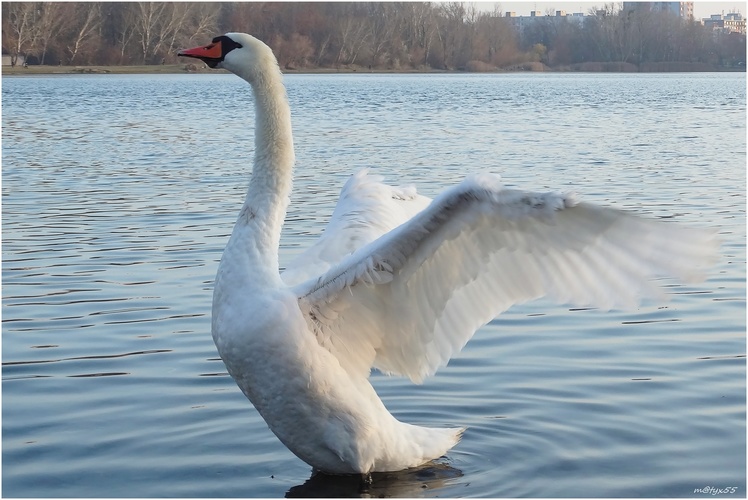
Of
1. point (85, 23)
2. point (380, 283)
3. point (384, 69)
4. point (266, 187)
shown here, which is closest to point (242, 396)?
point (266, 187)

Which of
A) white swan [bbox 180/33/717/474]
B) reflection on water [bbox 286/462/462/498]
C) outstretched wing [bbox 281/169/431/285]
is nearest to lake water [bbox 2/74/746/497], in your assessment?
reflection on water [bbox 286/462/462/498]

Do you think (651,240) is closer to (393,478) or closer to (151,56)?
(393,478)

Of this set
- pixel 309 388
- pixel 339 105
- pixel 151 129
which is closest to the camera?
pixel 309 388

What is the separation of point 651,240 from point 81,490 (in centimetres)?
299

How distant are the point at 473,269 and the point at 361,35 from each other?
65.9 meters

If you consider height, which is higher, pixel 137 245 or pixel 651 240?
pixel 651 240

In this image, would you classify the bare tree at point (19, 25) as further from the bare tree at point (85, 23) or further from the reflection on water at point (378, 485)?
the reflection on water at point (378, 485)

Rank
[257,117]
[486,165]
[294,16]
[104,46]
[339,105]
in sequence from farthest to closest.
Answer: [104,46]
[294,16]
[339,105]
[486,165]
[257,117]

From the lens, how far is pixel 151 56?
7250cm

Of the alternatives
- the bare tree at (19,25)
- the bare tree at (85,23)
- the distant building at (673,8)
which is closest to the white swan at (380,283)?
the bare tree at (19,25)

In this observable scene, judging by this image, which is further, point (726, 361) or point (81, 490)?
point (726, 361)

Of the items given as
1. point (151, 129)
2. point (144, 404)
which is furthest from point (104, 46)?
point (144, 404)

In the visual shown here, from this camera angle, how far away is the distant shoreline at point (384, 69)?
68.6 m

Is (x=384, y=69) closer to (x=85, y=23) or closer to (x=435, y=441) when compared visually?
(x=85, y=23)
